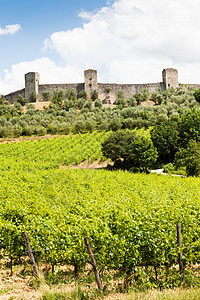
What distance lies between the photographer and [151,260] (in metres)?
6.62

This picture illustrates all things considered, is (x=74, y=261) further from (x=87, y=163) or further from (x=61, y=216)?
(x=87, y=163)

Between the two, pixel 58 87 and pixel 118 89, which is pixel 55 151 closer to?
pixel 58 87

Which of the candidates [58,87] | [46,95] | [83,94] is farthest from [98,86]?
[46,95]

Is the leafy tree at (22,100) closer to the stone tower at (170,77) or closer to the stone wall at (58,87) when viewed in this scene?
the stone wall at (58,87)

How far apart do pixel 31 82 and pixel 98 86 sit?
18615 millimetres

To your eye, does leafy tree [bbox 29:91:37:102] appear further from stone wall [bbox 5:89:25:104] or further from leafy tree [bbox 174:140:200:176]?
leafy tree [bbox 174:140:200:176]

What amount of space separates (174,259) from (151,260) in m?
0.78

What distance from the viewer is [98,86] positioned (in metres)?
71.2

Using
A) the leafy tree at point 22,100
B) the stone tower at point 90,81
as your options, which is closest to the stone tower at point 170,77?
the stone tower at point 90,81

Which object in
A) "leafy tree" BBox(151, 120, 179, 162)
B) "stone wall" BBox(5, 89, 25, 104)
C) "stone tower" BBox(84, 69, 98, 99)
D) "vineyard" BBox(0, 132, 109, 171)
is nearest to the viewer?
"vineyard" BBox(0, 132, 109, 171)

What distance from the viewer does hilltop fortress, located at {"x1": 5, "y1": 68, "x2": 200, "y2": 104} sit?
2756 inches

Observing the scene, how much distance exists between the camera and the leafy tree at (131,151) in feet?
92.9

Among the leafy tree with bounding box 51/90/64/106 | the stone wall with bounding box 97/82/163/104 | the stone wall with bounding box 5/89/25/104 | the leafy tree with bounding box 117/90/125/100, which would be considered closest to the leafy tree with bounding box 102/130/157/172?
the leafy tree with bounding box 51/90/64/106

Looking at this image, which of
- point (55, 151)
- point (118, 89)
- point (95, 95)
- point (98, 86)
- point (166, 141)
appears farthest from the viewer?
point (118, 89)
